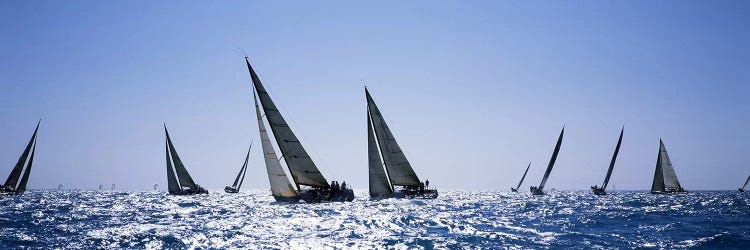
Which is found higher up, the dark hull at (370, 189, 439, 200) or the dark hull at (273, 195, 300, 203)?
the dark hull at (370, 189, 439, 200)

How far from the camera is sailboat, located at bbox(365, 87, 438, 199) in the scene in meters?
61.5

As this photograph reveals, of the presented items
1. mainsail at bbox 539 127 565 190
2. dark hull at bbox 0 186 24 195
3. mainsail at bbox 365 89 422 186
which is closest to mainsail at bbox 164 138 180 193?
dark hull at bbox 0 186 24 195

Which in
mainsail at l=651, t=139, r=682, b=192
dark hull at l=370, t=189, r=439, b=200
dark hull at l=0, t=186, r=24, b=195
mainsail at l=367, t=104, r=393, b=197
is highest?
mainsail at l=651, t=139, r=682, b=192

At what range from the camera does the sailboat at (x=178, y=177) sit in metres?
91.2

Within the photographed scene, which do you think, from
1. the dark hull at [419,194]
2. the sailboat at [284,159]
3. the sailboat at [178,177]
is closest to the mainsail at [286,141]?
the sailboat at [284,159]

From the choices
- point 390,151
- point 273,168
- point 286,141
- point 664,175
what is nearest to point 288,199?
point 273,168

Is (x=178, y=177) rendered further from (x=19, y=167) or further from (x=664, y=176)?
(x=664, y=176)

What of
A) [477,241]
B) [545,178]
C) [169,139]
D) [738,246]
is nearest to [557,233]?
[477,241]

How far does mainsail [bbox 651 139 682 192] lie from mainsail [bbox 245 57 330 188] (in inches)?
3398

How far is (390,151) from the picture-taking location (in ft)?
215

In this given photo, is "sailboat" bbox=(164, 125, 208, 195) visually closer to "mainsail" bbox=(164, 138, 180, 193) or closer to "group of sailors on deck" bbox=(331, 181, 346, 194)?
"mainsail" bbox=(164, 138, 180, 193)

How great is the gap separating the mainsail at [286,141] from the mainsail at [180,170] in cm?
4637

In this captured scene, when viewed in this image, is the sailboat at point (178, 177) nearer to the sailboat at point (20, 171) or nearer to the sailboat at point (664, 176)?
the sailboat at point (20, 171)

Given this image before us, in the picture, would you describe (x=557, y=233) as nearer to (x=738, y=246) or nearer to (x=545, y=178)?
(x=738, y=246)
